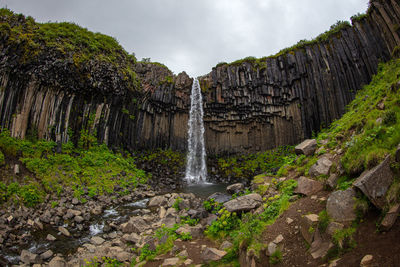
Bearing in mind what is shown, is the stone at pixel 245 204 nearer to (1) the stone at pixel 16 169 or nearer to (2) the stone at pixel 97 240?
(2) the stone at pixel 97 240

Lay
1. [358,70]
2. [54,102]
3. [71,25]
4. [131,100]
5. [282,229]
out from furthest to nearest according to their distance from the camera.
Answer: [131,100] < [71,25] < [358,70] < [54,102] < [282,229]

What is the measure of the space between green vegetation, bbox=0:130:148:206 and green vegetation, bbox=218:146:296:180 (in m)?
9.53

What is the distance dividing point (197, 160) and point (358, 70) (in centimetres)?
1849

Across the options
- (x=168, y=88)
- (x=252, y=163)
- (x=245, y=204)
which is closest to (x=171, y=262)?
(x=245, y=204)

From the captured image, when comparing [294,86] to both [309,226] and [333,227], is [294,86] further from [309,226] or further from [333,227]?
[333,227]

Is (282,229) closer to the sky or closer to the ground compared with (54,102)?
closer to the ground

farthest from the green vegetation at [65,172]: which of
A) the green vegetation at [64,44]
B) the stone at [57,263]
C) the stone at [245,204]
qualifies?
the stone at [245,204]

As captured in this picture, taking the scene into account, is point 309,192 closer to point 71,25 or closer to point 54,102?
point 54,102

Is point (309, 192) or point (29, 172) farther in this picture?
point (29, 172)

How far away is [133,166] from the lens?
821 inches

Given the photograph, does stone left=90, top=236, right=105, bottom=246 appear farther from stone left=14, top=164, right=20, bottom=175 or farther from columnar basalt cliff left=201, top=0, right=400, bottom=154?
columnar basalt cliff left=201, top=0, right=400, bottom=154

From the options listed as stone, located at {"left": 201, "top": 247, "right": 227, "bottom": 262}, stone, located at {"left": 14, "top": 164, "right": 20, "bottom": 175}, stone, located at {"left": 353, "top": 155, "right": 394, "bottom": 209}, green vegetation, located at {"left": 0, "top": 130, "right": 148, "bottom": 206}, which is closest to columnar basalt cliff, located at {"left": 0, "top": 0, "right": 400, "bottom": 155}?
green vegetation, located at {"left": 0, "top": 130, "right": 148, "bottom": 206}

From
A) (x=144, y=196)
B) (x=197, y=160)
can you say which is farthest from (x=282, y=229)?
(x=197, y=160)

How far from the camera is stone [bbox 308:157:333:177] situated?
6117mm
